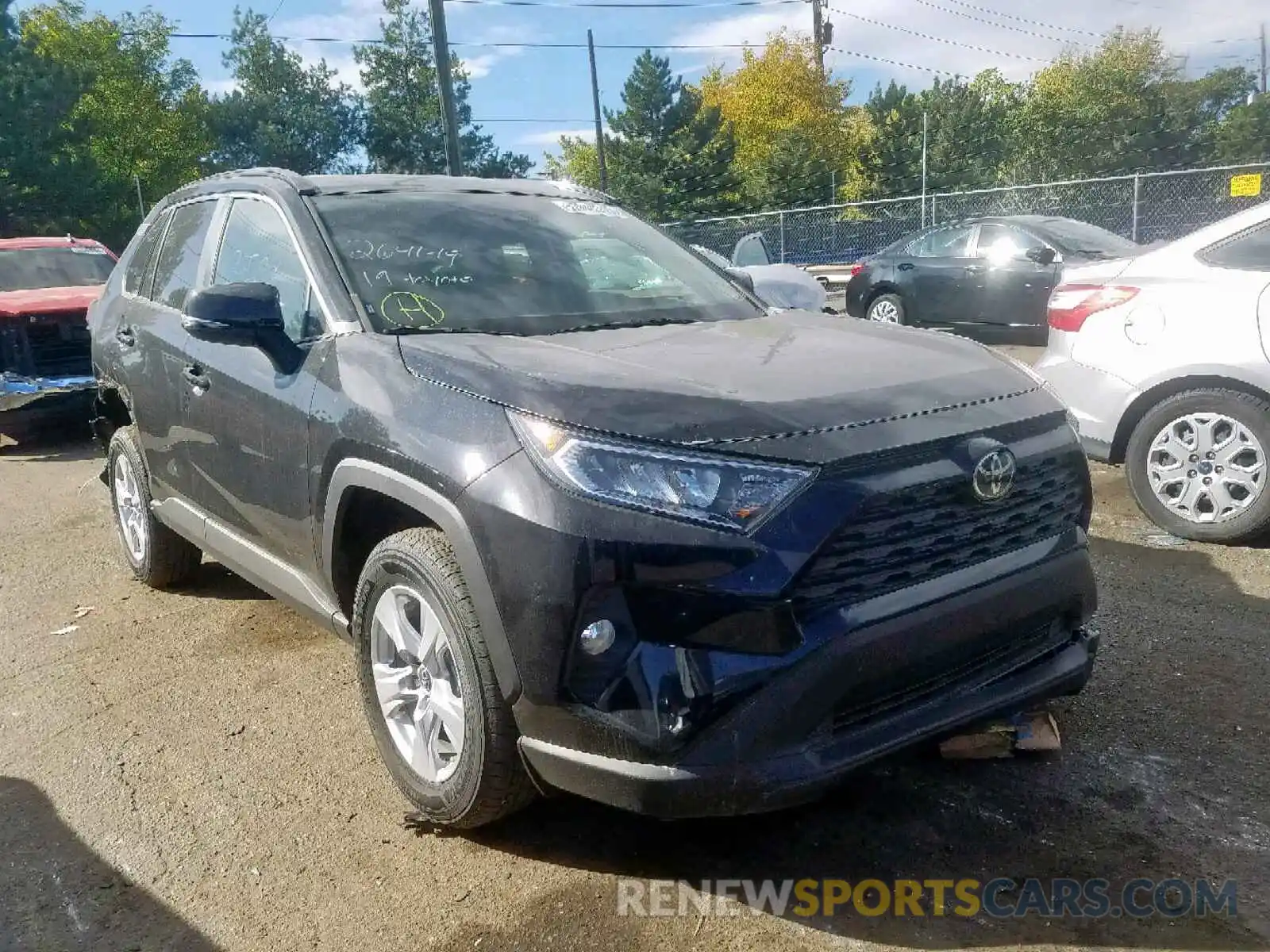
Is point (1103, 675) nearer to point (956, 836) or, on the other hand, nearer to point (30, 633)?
point (956, 836)

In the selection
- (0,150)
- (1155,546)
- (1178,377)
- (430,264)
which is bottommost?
(1155,546)

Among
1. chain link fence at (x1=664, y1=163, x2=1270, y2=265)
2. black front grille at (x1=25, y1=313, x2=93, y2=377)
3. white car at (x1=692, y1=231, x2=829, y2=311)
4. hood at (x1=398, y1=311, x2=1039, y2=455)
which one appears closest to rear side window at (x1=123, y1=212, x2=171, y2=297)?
hood at (x1=398, y1=311, x2=1039, y2=455)

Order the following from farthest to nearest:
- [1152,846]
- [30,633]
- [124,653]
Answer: [30,633], [124,653], [1152,846]

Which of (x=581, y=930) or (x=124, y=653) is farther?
(x=124, y=653)

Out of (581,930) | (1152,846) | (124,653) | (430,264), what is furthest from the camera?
(124,653)

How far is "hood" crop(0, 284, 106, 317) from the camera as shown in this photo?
29.2 ft

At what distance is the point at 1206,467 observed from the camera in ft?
15.9

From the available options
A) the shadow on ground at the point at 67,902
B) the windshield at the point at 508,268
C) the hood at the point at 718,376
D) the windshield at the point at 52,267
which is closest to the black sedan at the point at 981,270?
the windshield at the point at 508,268

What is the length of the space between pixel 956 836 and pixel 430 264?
2272 millimetres

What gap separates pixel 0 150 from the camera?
1325 inches

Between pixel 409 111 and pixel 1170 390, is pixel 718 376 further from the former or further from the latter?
pixel 409 111

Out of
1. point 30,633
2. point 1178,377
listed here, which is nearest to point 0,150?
point 30,633

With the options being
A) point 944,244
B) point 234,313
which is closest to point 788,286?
point 944,244

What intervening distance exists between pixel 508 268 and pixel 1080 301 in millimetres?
3159
